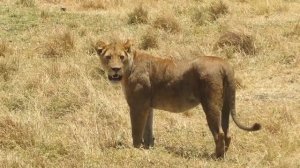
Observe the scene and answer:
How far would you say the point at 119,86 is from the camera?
9.48m

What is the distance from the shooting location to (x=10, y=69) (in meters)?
10.6

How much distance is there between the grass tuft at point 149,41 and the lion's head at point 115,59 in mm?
5428

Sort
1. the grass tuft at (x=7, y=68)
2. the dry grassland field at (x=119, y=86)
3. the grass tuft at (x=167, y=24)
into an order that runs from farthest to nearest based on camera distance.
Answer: the grass tuft at (x=167, y=24)
the grass tuft at (x=7, y=68)
the dry grassland field at (x=119, y=86)

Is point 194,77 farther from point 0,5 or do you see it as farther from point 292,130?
point 0,5

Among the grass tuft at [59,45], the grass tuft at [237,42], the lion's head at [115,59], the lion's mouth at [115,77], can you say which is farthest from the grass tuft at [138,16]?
the lion's mouth at [115,77]

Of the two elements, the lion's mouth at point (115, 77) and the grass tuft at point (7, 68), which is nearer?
the lion's mouth at point (115, 77)

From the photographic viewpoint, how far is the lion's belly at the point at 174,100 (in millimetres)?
6629

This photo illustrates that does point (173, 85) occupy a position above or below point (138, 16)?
above

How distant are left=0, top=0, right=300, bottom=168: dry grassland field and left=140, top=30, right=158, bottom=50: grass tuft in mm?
21

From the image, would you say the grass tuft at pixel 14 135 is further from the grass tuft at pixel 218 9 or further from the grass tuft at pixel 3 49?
the grass tuft at pixel 218 9

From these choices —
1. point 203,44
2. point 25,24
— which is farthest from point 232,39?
point 25,24

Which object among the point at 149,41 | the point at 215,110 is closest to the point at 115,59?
the point at 215,110

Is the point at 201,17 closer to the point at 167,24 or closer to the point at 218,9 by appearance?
the point at 218,9

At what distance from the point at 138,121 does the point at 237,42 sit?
5418 millimetres
